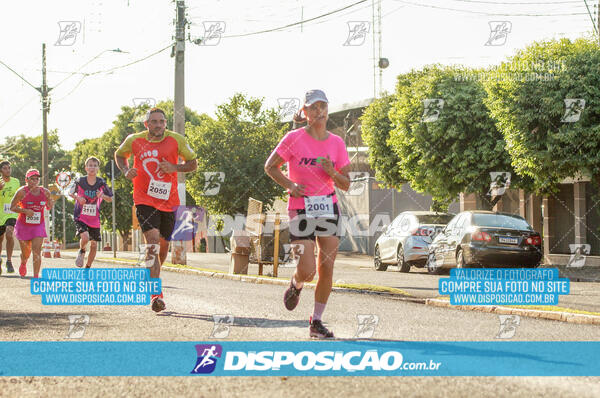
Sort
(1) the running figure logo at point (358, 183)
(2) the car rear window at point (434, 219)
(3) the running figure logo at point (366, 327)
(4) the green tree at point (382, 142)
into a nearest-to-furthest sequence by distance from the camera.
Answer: (3) the running figure logo at point (366, 327), (2) the car rear window at point (434, 219), (4) the green tree at point (382, 142), (1) the running figure logo at point (358, 183)

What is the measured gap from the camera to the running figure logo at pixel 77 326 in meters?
7.25

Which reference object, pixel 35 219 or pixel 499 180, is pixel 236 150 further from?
pixel 35 219

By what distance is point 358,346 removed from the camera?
20.8 ft

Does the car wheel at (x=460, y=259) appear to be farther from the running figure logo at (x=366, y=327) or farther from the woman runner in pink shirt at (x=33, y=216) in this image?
the running figure logo at (x=366, y=327)

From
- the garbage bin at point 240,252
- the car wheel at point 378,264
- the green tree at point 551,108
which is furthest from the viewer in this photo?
the car wheel at point 378,264

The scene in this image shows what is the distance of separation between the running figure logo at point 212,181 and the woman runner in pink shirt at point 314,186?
38449 mm

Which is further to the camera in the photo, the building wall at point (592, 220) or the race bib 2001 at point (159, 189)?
the building wall at point (592, 220)

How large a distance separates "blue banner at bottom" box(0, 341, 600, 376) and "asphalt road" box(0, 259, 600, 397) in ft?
0.71

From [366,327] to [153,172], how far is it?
3.01 m

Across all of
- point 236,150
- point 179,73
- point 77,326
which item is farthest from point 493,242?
point 236,150

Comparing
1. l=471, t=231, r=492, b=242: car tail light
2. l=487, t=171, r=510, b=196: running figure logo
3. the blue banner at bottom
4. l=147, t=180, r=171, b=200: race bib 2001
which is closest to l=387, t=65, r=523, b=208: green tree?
l=487, t=171, r=510, b=196: running figure logo

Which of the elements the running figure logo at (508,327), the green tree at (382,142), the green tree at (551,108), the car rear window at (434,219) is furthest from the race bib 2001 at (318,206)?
the green tree at (382,142)

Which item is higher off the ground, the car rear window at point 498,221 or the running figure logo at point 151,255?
the car rear window at point 498,221

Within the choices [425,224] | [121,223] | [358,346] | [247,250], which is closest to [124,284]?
[358,346]
